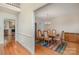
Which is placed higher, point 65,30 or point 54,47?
point 65,30

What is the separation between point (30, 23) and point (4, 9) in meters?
0.51

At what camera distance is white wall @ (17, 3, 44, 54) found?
2000 mm

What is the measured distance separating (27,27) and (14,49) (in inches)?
18.0

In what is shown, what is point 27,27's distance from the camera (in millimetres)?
2023

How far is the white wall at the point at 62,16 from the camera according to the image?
6.35 feet

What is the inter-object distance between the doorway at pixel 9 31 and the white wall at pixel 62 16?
1.79 ft

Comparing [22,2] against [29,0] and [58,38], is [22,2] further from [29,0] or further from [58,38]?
[58,38]

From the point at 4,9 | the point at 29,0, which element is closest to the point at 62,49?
the point at 29,0

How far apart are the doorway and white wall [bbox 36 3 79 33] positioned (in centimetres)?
55

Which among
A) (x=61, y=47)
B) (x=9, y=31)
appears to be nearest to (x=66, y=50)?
(x=61, y=47)

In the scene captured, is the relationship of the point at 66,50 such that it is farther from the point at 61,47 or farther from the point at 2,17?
the point at 2,17

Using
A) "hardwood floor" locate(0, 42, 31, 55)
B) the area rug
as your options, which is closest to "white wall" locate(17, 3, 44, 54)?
"hardwood floor" locate(0, 42, 31, 55)
